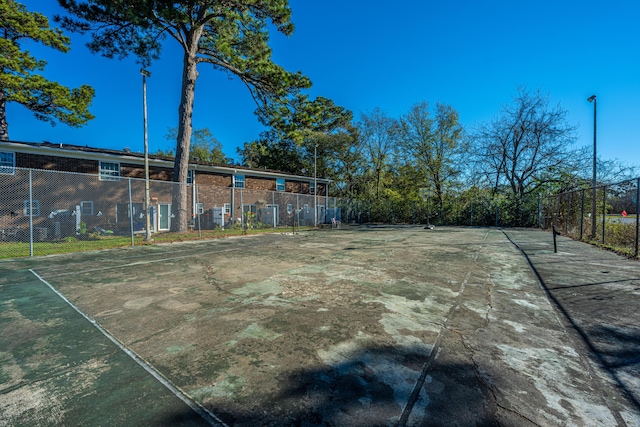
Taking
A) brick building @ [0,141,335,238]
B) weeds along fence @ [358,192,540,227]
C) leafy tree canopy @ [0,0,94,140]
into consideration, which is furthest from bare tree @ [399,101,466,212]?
leafy tree canopy @ [0,0,94,140]

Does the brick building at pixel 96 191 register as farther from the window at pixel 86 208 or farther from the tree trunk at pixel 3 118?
the tree trunk at pixel 3 118

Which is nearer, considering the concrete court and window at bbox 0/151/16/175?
the concrete court

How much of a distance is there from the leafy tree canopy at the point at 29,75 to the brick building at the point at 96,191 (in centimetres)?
254

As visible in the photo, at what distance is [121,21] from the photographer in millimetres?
12977

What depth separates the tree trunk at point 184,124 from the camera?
554 inches

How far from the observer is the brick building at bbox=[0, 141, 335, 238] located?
1219 cm

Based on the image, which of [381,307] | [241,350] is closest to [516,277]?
[381,307]

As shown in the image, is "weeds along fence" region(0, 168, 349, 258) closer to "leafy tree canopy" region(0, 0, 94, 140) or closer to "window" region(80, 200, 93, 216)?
"window" region(80, 200, 93, 216)

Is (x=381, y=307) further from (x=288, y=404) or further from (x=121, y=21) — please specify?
(x=121, y=21)

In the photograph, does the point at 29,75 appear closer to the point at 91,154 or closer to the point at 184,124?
the point at 91,154

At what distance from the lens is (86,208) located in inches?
523

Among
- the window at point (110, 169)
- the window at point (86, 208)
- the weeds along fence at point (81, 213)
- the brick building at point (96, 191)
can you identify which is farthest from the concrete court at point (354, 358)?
the window at point (110, 169)

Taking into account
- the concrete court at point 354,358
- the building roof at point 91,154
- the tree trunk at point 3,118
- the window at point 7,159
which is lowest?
the concrete court at point 354,358

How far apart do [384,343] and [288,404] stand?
4.02 feet
